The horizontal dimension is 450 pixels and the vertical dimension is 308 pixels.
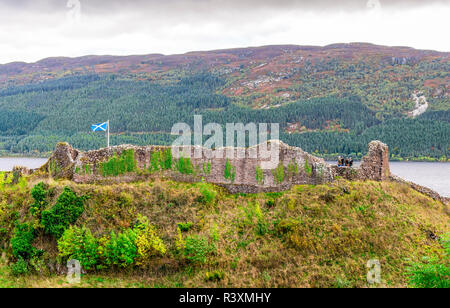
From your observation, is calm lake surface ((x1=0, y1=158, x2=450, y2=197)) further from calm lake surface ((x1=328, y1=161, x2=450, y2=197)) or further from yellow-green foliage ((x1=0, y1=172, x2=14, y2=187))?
yellow-green foliage ((x1=0, y1=172, x2=14, y2=187))

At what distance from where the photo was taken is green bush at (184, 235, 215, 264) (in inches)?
912

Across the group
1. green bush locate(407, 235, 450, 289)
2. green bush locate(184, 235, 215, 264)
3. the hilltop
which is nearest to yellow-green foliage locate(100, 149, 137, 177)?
the hilltop

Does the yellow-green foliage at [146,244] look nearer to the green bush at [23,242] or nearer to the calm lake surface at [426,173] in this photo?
the green bush at [23,242]

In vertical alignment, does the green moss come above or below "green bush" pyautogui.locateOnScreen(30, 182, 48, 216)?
above

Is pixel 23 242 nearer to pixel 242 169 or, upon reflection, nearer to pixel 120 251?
pixel 120 251

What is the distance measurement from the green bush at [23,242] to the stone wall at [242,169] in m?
4.95

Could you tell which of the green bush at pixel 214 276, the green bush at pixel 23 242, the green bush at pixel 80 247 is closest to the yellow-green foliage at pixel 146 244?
the green bush at pixel 80 247

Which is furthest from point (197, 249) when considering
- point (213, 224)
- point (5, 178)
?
point (5, 178)

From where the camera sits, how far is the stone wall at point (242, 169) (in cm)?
2777

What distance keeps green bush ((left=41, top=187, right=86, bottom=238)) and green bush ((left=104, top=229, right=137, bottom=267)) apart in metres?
3.56

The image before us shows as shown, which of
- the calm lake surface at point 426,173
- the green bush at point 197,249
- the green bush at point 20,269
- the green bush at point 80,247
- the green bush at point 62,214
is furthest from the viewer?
the calm lake surface at point 426,173

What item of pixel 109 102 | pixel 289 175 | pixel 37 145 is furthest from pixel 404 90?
pixel 289 175

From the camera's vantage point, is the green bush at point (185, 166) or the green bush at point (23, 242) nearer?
the green bush at point (23, 242)
